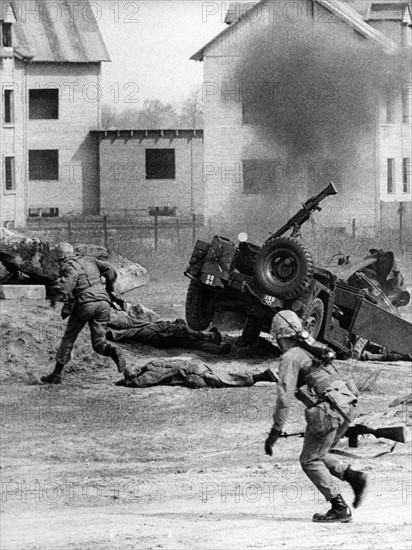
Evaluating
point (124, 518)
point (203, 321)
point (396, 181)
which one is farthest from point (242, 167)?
point (124, 518)

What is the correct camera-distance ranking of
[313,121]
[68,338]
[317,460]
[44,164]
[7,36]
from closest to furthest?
[317,460]
[68,338]
[313,121]
[7,36]
[44,164]

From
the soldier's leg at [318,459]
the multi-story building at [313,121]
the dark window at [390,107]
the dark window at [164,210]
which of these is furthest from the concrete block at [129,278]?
the dark window at [164,210]

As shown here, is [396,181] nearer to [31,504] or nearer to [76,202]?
[76,202]

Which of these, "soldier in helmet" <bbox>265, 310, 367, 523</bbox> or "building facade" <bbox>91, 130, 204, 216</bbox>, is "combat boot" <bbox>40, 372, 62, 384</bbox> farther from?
"building facade" <bbox>91, 130, 204, 216</bbox>

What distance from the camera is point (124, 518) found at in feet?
39.4

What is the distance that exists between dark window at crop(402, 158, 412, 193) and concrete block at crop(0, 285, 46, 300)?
75.7ft

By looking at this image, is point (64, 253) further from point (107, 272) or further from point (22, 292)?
point (22, 292)

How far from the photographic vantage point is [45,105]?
47469 mm

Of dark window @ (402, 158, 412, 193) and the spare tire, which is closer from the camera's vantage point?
the spare tire

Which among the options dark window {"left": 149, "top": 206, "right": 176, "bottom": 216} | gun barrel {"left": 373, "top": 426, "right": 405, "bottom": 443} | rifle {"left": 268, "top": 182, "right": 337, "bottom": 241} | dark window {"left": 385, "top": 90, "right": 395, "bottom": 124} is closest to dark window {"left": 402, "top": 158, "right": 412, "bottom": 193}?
dark window {"left": 385, "top": 90, "right": 395, "bottom": 124}

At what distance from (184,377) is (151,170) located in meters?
30.1

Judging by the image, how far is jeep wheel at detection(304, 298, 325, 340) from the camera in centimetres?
1798

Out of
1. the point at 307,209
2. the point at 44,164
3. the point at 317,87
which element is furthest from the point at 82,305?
the point at 44,164

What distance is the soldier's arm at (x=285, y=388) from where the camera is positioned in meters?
10.3
